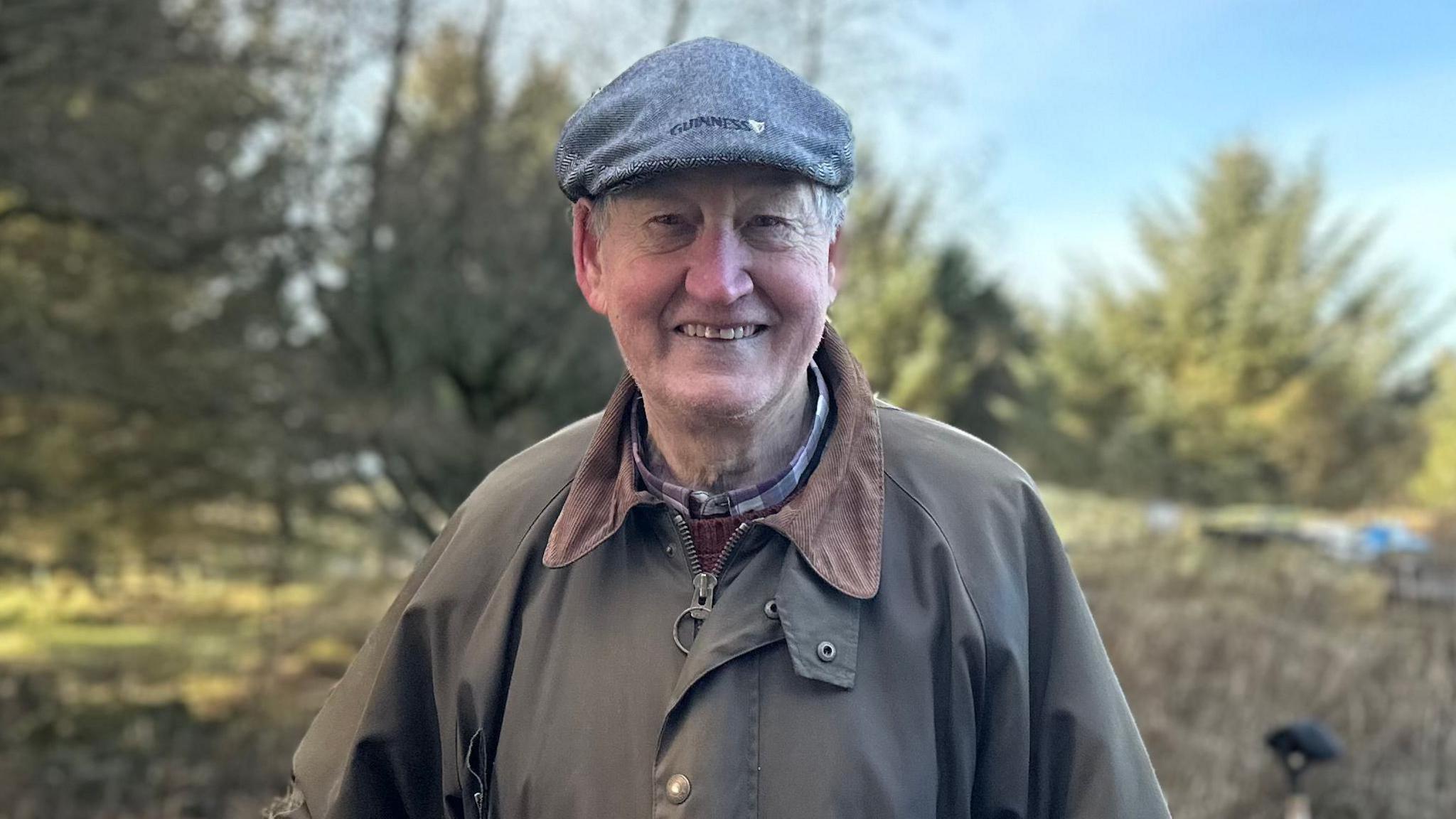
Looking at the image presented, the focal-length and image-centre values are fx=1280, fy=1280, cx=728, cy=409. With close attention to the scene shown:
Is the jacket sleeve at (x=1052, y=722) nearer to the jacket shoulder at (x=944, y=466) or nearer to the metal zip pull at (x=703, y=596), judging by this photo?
the jacket shoulder at (x=944, y=466)

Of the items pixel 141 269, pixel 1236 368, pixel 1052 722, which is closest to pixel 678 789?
pixel 1052 722

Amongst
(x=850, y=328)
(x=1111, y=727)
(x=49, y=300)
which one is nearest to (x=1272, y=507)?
(x=850, y=328)

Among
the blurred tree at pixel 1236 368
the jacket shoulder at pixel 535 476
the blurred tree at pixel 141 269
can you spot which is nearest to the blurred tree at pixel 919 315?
the blurred tree at pixel 1236 368

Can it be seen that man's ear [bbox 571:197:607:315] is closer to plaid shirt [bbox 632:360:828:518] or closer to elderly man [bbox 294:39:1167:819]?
elderly man [bbox 294:39:1167:819]

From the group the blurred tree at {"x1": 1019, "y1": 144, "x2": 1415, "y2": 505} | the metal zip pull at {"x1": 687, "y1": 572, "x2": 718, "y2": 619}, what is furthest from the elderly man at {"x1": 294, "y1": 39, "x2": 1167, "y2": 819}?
the blurred tree at {"x1": 1019, "y1": 144, "x2": 1415, "y2": 505}

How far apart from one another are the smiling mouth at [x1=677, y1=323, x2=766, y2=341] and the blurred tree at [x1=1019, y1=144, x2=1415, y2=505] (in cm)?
1684

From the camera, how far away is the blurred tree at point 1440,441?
16656 mm

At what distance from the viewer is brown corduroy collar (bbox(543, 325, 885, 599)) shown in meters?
1.64

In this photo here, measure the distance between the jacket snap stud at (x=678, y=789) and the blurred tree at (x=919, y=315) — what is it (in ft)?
30.3

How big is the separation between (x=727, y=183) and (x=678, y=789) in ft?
2.47

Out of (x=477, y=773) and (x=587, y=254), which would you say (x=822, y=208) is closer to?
(x=587, y=254)

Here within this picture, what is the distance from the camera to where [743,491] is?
5.66 ft

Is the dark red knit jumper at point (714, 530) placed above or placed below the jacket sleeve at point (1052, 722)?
above

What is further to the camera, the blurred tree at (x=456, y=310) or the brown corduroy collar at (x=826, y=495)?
the blurred tree at (x=456, y=310)
